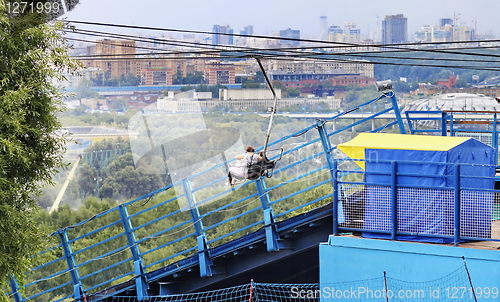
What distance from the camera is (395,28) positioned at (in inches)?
3925

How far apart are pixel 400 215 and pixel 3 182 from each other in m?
4.68

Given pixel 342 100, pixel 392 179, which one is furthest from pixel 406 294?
pixel 342 100

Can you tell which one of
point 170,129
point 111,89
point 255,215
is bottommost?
point 255,215

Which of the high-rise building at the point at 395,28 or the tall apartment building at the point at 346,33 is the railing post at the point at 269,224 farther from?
the high-rise building at the point at 395,28

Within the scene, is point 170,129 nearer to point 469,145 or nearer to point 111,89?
point 111,89

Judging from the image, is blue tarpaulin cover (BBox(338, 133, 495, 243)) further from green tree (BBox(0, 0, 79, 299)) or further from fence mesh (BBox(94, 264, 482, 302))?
green tree (BBox(0, 0, 79, 299))

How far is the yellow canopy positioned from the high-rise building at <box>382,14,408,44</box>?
302ft

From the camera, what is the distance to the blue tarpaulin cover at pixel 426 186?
262 inches

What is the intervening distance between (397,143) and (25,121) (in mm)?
4567

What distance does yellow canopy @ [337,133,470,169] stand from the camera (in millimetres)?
6977

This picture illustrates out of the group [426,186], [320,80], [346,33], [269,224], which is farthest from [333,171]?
[346,33]

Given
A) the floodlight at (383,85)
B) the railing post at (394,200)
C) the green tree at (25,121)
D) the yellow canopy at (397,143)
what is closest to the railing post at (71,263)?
the green tree at (25,121)

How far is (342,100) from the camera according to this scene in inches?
2785

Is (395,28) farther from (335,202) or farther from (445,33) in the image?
(335,202)
